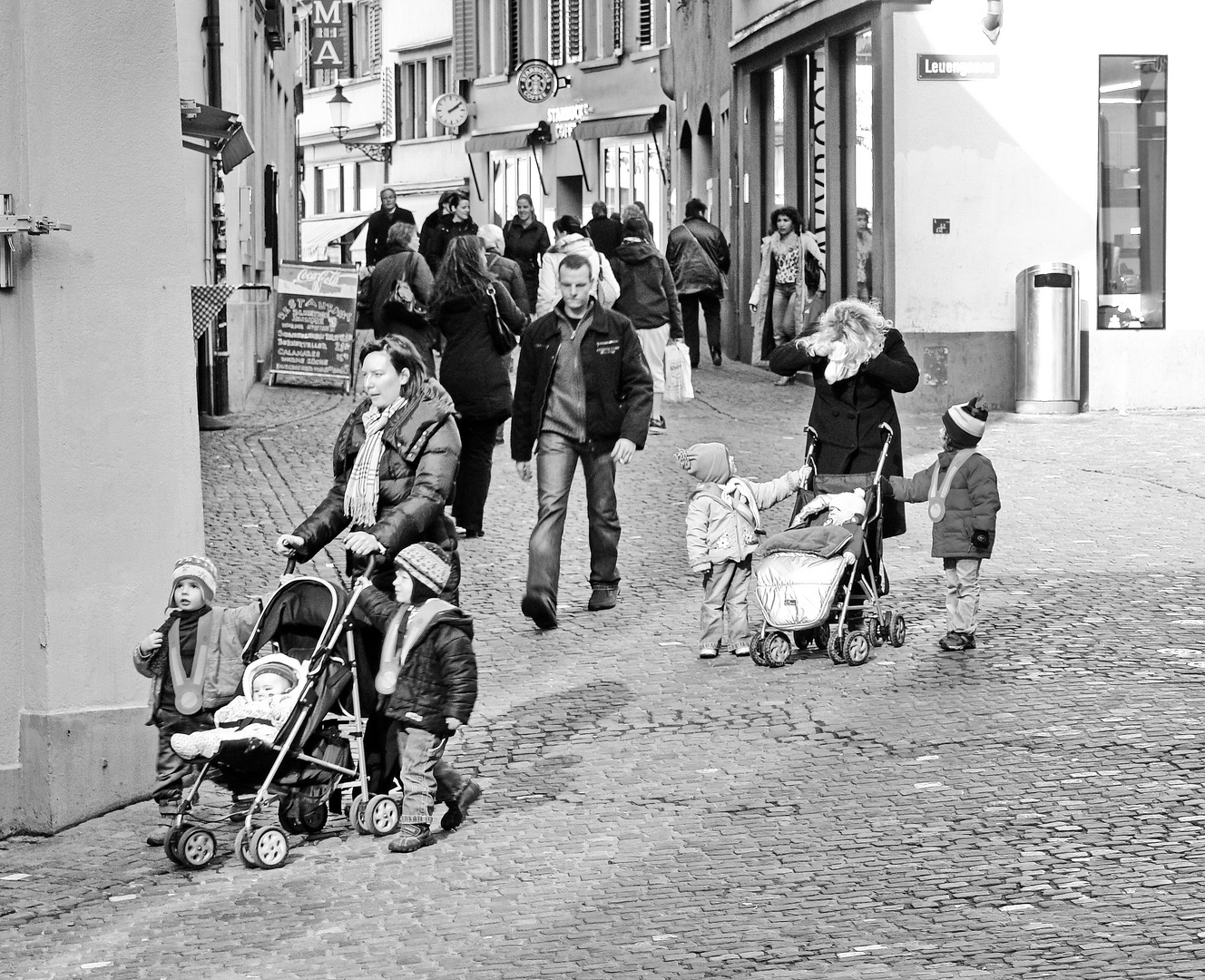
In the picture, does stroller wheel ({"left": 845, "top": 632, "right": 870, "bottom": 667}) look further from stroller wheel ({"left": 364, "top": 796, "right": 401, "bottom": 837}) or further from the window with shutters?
the window with shutters

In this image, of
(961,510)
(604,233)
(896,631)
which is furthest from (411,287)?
(604,233)

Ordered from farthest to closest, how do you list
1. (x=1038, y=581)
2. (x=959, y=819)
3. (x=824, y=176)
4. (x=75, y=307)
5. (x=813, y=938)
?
1. (x=824, y=176)
2. (x=1038, y=581)
3. (x=75, y=307)
4. (x=959, y=819)
5. (x=813, y=938)

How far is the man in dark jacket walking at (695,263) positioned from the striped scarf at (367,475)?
1575cm

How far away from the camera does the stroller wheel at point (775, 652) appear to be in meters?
9.38

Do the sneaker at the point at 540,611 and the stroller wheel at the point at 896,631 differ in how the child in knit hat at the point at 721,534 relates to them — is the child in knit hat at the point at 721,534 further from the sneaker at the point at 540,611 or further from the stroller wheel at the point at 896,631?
the sneaker at the point at 540,611

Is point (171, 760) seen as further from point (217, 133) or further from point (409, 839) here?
point (217, 133)

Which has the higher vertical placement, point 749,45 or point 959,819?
point 749,45

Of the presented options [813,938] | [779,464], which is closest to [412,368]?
[813,938]

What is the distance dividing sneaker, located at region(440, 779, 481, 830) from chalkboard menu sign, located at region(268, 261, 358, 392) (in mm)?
16548

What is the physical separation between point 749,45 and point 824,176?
135 inches

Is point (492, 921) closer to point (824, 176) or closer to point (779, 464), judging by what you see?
point (779, 464)

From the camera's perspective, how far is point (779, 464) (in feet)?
51.7

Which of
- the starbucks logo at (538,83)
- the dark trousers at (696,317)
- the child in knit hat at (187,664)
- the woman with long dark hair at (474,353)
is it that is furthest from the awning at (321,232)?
the child in knit hat at (187,664)

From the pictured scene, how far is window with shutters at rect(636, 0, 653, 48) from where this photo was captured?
4009cm
